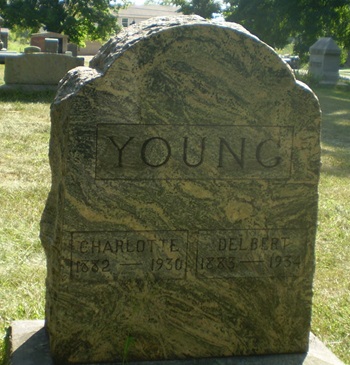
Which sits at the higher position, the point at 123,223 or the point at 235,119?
the point at 235,119

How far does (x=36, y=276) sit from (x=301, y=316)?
1936mm

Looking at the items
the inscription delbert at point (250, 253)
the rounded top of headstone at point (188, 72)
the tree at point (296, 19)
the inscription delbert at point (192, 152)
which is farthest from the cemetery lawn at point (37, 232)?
the tree at point (296, 19)

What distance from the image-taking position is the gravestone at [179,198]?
2914 millimetres

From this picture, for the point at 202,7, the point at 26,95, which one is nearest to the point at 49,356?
the point at 26,95

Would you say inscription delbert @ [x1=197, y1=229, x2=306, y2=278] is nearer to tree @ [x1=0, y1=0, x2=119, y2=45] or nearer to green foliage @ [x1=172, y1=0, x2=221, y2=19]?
tree @ [x1=0, y1=0, x2=119, y2=45]

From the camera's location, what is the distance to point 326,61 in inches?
877

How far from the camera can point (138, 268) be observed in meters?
3.05

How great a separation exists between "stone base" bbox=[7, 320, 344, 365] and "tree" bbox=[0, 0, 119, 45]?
3268 cm

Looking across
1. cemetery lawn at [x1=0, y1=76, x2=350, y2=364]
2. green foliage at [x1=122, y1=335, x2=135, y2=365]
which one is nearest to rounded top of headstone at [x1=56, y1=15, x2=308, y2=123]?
green foliage at [x1=122, y1=335, x2=135, y2=365]

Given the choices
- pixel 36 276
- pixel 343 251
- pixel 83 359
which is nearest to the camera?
pixel 83 359

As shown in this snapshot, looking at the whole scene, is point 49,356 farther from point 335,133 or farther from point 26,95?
point 26,95

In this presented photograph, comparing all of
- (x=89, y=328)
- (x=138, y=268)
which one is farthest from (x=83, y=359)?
(x=138, y=268)

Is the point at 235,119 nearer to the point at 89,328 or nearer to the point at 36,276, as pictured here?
the point at 89,328

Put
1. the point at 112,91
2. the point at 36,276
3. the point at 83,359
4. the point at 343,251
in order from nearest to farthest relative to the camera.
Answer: the point at 112,91, the point at 83,359, the point at 36,276, the point at 343,251
